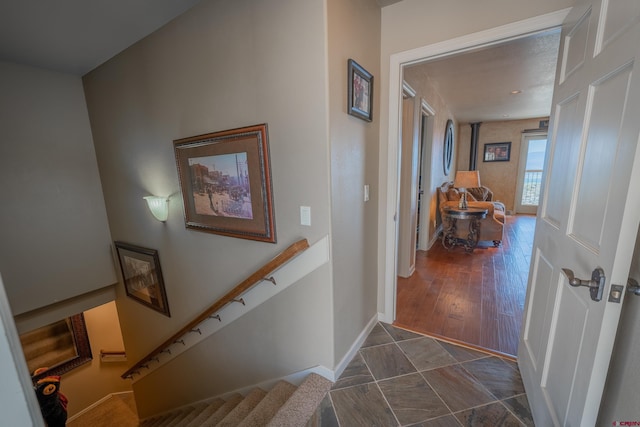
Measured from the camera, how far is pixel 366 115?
1.67m

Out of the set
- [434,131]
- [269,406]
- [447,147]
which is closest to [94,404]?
[269,406]

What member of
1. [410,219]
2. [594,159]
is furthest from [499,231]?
[594,159]

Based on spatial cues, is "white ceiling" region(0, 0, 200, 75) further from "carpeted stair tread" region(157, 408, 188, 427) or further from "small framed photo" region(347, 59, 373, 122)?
"carpeted stair tread" region(157, 408, 188, 427)

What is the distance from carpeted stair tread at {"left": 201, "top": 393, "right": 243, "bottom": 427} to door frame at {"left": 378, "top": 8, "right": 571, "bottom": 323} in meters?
1.34

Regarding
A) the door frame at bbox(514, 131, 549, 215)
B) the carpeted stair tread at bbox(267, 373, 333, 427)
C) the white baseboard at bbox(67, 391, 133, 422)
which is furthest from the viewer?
the door frame at bbox(514, 131, 549, 215)

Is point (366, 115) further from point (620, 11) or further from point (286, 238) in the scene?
point (620, 11)

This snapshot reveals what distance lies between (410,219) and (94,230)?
12.2 feet

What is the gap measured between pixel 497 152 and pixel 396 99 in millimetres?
6405

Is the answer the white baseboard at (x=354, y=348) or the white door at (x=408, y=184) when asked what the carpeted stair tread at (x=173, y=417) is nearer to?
the white baseboard at (x=354, y=348)

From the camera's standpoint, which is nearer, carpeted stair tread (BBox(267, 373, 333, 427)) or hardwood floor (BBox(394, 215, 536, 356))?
carpeted stair tread (BBox(267, 373, 333, 427))

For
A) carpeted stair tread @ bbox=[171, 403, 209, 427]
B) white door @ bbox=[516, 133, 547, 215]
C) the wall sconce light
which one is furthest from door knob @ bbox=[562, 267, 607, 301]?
white door @ bbox=[516, 133, 547, 215]

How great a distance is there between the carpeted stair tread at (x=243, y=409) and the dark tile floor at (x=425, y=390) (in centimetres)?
64

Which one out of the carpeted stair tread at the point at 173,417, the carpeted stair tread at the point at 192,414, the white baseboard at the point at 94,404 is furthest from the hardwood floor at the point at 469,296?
the white baseboard at the point at 94,404

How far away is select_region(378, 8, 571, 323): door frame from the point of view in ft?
4.60
